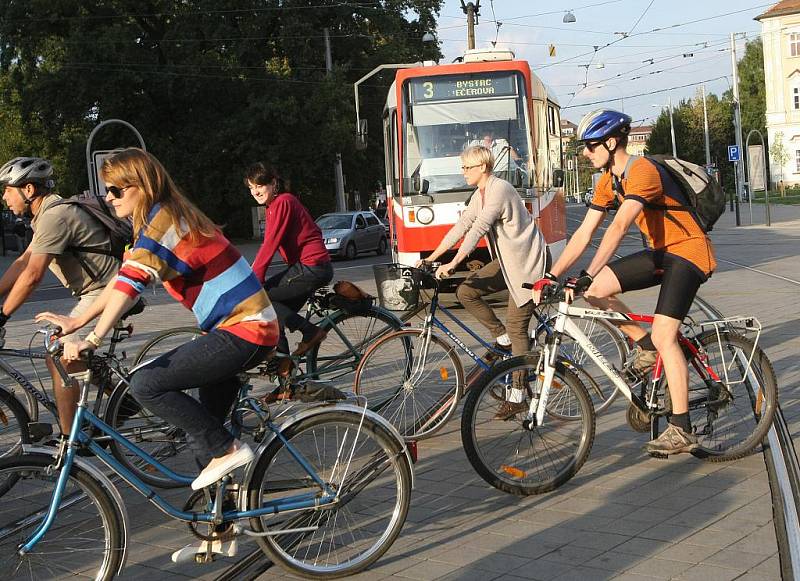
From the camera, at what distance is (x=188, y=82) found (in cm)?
4112

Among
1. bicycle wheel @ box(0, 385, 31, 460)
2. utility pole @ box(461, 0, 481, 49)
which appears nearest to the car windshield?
utility pole @ box(461, 0, 481, 49)

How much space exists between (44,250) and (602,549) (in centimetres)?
317

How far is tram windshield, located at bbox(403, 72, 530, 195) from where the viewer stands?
15742 mm

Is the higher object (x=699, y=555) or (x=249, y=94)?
(x=249, y=94)

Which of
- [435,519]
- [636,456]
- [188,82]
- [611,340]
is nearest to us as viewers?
[435,519]

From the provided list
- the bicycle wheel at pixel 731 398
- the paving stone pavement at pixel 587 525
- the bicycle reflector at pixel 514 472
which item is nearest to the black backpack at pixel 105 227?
the paving stone pavement at pixel 587 525

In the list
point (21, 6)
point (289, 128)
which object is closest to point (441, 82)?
point (289, 128)

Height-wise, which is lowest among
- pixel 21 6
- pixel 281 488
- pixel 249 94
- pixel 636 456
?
pixel 636 456

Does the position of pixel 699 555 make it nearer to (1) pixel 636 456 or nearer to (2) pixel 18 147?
(1) pixel 636 456

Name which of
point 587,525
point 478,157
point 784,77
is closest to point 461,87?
point 478,157

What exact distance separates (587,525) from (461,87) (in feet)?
38.6

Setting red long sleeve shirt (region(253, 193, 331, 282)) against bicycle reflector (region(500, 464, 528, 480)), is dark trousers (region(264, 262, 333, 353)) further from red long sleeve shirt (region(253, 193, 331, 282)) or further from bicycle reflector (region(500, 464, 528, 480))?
bicycle reflector (region(500, 464, 528, 480))

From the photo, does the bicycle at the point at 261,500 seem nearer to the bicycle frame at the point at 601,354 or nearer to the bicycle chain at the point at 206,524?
the bicycle chain at the point at 206,524

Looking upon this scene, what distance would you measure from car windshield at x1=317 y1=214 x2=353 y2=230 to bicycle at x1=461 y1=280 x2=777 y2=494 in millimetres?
26938
